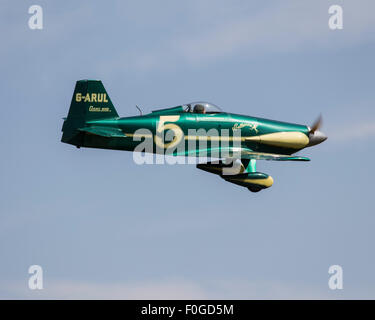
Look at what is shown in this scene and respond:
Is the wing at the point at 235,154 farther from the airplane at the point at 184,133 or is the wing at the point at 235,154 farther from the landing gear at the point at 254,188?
the landing gear at the point at 254,188

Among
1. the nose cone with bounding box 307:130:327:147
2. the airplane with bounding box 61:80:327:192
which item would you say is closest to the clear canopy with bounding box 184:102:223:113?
the airplane with bounding box 61:80:327:192

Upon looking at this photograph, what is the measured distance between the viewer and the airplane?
4572 cm

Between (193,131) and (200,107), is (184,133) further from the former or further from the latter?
(200,107)

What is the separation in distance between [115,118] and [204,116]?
143 inches

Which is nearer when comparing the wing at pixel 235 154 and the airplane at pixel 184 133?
the airplane at pixel 184 133

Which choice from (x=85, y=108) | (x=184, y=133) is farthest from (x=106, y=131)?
(x=184, y=133)

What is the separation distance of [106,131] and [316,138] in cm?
990

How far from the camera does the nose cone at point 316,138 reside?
5019cm

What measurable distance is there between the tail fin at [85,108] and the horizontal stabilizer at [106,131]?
410 millimetres

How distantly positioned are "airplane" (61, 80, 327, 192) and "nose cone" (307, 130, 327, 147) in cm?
204

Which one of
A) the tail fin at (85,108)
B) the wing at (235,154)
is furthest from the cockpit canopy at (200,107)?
the tail fin at (85,108)

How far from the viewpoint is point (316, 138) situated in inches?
1982

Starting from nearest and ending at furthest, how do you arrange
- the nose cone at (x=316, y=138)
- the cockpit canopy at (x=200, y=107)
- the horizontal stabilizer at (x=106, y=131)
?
the horizontal stabilizer at (x=106, y=131) < the cockpit canopy at (x=200, y=107) < the nose cone at (x=316, y=138)

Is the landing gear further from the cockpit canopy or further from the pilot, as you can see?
the pilot
